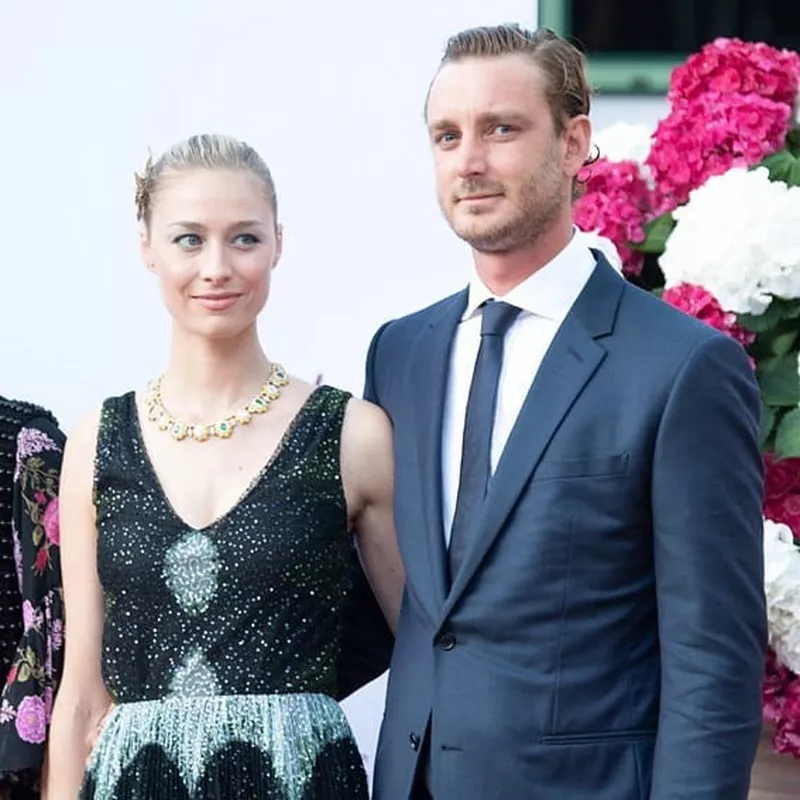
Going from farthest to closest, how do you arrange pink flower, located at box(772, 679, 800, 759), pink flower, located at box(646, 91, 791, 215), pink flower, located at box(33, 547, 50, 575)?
pink flower, located at box(646, 91, 791, 215)
pink flower, located at box(772, 679, 800, 759)
pink flower, located at box(33, 547, 50, 575)

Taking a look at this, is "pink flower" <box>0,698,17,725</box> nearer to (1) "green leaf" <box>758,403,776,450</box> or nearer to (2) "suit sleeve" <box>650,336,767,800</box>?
(2) "suit sleeve" <box>650,336,767,800</box>

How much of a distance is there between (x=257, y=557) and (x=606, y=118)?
4.75ft

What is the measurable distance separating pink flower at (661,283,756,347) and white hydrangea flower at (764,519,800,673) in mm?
299

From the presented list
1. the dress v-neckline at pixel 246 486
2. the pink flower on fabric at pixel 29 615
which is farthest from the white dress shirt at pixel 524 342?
the pink flower on fabric at pixel 29 615

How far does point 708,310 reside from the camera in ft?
9.04

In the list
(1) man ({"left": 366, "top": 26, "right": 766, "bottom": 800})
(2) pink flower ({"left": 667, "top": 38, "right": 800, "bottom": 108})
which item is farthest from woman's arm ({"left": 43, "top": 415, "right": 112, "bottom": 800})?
A: (2) pink flower ({"left": 667, "top": 38, "right": 800, "bottom": 108})

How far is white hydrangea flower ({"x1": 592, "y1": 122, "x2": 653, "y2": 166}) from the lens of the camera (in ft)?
9.95

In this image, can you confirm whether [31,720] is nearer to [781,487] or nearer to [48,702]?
[48,702]

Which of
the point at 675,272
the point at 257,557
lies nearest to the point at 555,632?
the point at 257,557

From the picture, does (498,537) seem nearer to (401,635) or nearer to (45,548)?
(401,635)

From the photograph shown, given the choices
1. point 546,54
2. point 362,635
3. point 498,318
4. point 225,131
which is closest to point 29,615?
point 362,635

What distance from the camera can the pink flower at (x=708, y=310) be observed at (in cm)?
275

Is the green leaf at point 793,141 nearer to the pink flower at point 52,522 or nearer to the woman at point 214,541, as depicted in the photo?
the woman at point 214,541

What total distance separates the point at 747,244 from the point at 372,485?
2.29ft
